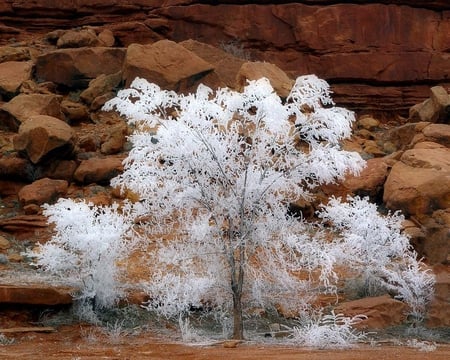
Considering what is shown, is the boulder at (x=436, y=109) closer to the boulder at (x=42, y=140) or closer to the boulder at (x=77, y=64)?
the boulder at (x=77, y=64)

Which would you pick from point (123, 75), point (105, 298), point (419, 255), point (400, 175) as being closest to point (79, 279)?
point (105, 298)

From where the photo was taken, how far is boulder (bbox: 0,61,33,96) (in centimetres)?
2464

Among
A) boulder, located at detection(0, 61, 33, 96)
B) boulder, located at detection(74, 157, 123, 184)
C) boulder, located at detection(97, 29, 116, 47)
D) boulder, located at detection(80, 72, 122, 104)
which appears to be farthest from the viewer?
boulder, located at detection(97, 29, 116, 47)

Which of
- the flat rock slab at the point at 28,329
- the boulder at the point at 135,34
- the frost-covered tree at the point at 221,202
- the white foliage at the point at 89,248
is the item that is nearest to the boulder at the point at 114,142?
the white foliage at the point at 89,248

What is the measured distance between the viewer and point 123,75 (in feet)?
78.7

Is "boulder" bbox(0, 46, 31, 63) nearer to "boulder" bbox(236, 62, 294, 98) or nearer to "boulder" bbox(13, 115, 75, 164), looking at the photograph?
"boulder" bbox(13, 115, 75, 164)

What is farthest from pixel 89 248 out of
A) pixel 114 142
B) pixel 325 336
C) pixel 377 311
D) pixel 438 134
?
pixel 438 134

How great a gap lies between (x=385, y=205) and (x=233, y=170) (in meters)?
7.66

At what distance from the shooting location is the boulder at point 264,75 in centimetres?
2294

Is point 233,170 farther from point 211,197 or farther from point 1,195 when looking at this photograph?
point 1,195

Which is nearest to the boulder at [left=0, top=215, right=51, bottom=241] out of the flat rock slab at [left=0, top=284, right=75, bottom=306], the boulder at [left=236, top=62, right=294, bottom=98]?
the flat rock slab at [left=0, top=284, right=75, bottom=306]

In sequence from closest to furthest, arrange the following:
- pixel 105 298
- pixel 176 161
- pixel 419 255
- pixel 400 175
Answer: pixel 176 161, pixel 105 298, pixel 419 255, pixel 400 175

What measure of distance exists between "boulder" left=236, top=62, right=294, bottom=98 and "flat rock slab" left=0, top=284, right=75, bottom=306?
10.5m

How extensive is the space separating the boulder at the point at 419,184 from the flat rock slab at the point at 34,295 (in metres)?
8.85
